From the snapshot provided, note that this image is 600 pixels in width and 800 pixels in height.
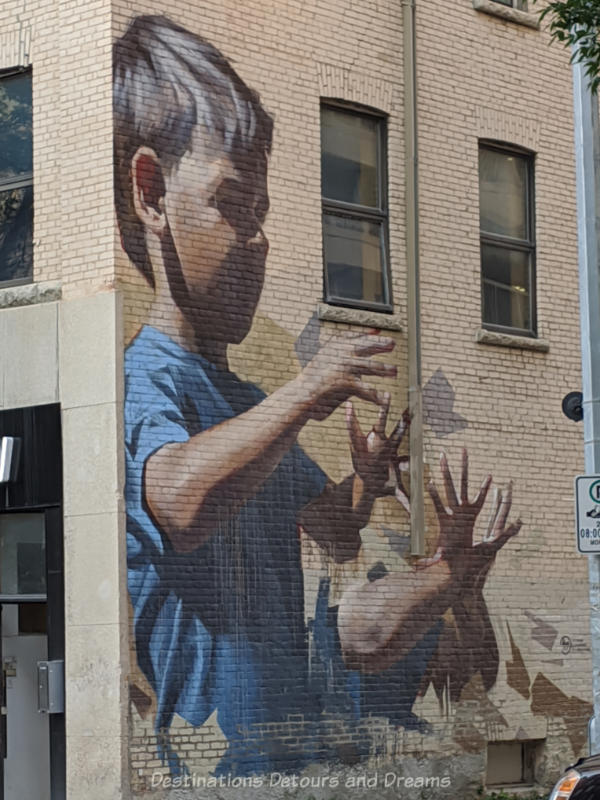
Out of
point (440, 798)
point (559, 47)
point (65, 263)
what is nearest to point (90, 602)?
point (65, 263)

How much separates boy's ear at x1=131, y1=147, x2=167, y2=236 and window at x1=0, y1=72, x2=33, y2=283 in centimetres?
143

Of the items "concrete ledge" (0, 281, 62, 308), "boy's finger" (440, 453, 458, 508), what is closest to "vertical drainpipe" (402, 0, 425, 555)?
"boy's finger" (440, 453, 458, 508)

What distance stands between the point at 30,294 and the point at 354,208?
387 centimetres

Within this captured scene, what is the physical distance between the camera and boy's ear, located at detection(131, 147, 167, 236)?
1614cm

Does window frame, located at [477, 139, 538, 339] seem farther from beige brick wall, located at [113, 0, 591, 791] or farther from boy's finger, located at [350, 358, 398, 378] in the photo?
boy's finger, located at [350, 358, 398, 378]

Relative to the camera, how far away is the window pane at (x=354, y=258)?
18.0 m

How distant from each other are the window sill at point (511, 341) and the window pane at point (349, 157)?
2012 mm

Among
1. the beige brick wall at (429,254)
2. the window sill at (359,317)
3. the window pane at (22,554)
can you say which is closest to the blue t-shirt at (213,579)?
the beige brick wall at (429,254)

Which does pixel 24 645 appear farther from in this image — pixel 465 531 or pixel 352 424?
pixel 465 531

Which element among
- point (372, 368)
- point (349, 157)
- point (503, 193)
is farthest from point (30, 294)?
point (503, 193)

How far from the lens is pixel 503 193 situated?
2002 cm

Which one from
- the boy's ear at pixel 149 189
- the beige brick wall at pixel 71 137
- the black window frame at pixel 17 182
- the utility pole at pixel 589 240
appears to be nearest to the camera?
the utility pole at pixel 589 240

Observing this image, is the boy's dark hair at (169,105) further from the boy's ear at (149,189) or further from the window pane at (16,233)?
the window pane at (16,233)

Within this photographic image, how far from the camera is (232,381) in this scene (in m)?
16.7
